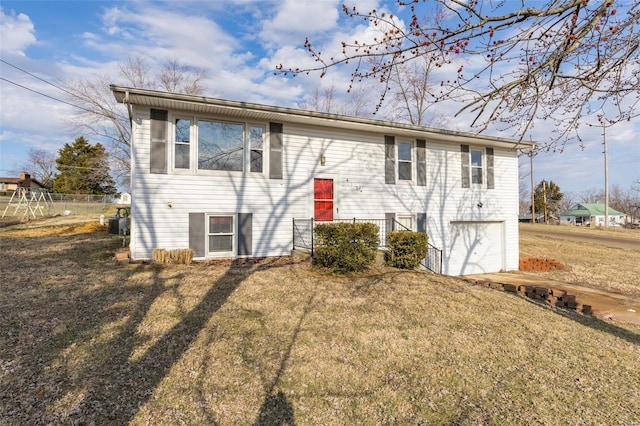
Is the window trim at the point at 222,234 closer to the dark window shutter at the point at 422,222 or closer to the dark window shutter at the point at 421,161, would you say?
the dark window shutter at the point at 422,222

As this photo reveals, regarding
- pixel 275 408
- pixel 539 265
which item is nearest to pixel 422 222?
pixel 539 265

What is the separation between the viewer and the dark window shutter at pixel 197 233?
26.7 feet

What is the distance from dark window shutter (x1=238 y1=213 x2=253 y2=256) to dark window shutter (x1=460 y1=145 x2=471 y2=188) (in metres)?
7.75

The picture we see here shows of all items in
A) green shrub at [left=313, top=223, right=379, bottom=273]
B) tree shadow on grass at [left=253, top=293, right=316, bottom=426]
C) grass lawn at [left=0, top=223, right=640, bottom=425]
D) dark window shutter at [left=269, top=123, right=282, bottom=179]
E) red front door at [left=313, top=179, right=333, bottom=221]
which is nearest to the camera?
tree shadow on grass at [left=253, top=293, right=316, bottom=426]

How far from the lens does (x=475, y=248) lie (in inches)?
474

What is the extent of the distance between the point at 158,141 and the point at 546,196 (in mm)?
47337

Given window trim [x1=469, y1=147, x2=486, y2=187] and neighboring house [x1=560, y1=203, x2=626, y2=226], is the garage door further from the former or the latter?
neighboring house [x1=560, y1=203, x2=626, y2=226]

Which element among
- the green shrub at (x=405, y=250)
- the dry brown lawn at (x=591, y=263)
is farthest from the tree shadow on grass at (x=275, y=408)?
the dry brown lawn at (x=591, y=263)

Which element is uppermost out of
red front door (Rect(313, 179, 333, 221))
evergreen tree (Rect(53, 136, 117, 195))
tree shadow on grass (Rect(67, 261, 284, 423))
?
evergreen tree (Rect(53, 136, 117, 195))

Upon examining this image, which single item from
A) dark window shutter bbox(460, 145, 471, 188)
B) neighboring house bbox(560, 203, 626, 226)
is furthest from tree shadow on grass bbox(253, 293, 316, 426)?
neighboring house bbox(560, 203, 626, 226)

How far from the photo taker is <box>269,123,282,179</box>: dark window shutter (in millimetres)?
8938

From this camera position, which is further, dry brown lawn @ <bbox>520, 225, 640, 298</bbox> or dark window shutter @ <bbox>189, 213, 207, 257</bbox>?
dry brown lawn @ <bbox>520, 225, 640, 298</bbox>

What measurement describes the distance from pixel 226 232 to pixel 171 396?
6.01m

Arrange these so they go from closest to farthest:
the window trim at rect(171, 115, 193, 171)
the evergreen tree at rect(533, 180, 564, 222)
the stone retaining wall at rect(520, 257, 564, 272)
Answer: the window trim at rect(171, 115, 193, 171) < the stone retaining wall at rect(520, 257, 564, 272) < the evergreen tree at rect(533, 180, 564, 222)
